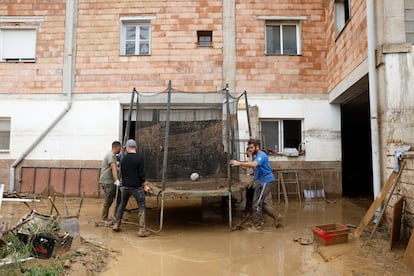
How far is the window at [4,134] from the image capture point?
30.4 feet

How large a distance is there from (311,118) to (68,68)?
7374 mm

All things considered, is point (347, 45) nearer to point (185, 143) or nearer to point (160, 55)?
point (185, 143)

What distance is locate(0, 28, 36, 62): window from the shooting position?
9461mm


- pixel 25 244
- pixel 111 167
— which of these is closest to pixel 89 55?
pixel 111 167

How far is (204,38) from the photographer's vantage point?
941 centimetres

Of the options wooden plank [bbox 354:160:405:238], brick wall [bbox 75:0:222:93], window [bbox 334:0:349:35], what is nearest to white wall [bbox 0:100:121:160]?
brick wall [bbox 75:0:222:93]

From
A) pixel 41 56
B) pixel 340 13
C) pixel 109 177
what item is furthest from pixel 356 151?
pixel 41 56

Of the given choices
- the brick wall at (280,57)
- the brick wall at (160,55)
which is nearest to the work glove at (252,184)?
the brick wall at (280,57)

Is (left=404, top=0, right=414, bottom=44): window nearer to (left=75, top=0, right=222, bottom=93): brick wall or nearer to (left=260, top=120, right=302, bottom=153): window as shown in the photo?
(left=260, top=120, right=302, bottom=153): window

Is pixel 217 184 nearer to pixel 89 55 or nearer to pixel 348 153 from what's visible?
pixel 89 55

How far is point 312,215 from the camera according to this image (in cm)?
697

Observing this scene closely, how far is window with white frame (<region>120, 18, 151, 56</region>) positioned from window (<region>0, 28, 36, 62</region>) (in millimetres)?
2778

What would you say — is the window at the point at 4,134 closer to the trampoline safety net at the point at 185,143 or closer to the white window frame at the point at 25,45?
the white window frame at the point at 25,45

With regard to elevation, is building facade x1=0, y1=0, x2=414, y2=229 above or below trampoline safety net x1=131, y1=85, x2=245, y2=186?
above
